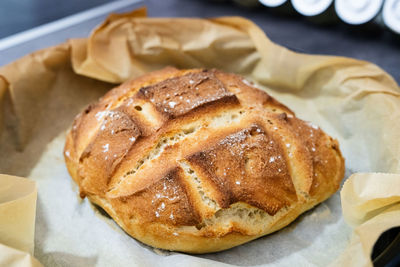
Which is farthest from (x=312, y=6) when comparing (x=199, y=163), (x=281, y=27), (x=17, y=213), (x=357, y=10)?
(x=17, y=213)

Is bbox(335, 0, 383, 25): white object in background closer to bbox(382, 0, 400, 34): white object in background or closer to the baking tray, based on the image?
bbox(382, 0, 400, 34): white object in background

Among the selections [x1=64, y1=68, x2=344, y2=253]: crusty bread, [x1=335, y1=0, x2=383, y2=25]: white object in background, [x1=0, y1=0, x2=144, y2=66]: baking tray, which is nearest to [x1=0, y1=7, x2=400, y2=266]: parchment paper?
[x1=64, y1=68, x2=344, y2=253]: crusty bread

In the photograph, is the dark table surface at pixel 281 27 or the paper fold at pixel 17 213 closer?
the paper fold at pixel 17 213

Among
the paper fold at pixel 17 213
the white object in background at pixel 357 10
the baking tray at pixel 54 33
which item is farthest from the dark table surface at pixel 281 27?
the paper fold at pixel 17 213

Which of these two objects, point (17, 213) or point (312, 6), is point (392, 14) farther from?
point (17, 213)

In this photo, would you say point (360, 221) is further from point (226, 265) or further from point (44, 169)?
point (44, 169)

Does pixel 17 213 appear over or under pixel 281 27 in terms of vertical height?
over

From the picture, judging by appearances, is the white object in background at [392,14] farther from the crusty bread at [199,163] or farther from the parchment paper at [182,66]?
the crusty bread at [199,163]
